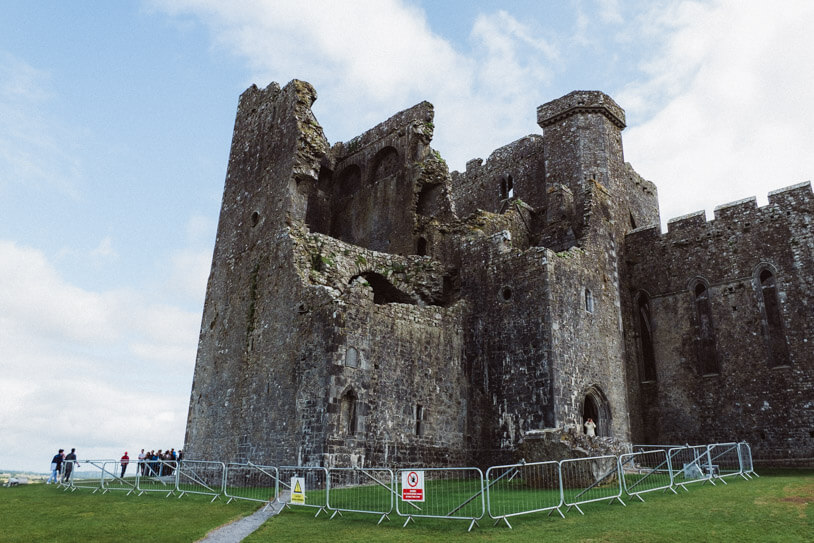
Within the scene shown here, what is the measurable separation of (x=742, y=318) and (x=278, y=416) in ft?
52.5

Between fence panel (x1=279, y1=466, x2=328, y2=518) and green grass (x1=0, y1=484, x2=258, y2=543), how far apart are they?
2.87 ft

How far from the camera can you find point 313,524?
1072 cm

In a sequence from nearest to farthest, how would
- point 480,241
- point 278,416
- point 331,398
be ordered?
point 331,398
point 278,416
point 480,241

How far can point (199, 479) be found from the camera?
56.3 ft

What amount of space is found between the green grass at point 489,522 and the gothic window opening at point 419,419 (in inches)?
210

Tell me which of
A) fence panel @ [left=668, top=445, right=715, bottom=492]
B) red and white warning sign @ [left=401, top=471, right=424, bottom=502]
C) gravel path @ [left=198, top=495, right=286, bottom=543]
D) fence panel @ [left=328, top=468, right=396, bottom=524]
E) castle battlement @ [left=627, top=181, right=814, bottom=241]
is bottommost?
gravel path @ [left=198, top=495, right=286, bottom=543]

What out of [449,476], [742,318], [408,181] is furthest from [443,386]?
[742,318]

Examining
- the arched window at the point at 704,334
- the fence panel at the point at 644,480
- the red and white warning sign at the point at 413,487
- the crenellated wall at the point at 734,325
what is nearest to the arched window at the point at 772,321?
the crenellated wall at the point at 734,325

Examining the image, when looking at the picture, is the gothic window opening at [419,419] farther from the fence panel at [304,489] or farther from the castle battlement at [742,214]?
the castle battlement at [742,214]

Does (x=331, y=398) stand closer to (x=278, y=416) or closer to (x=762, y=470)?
(x=278, y=416)

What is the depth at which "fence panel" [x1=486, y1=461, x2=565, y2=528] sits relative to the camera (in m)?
10.7

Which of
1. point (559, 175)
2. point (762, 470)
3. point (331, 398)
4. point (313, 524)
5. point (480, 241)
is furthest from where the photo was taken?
point (559, 175)

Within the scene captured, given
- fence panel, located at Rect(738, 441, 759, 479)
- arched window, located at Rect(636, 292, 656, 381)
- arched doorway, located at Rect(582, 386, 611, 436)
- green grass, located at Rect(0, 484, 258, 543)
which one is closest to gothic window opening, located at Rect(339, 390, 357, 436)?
green grass, located at Rect(0, 484, 258, 543)

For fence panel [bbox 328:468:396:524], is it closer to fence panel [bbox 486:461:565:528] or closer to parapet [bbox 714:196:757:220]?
fence panel [bbox 486:461:565:528]
